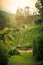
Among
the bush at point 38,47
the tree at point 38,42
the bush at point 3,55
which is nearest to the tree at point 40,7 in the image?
the tree at point 38,42

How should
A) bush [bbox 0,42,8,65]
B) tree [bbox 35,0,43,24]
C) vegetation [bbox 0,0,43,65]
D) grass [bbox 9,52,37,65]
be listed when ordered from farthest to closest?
tree [bbox 35,0,43,24] → vegetation [bbox 0,0,43,65] → grass [bbox 9,52,37,65] → bush [bbox 0,42,8,65]

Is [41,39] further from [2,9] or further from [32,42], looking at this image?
[2,9]

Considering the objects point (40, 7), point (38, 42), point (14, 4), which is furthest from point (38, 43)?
point (14, 4)

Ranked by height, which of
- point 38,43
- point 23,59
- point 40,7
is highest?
point 40,7

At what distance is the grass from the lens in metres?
6.28

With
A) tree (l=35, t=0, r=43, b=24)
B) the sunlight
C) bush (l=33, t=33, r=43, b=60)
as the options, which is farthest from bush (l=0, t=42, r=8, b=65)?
tree (l=35, t=0, r=43, b=24)

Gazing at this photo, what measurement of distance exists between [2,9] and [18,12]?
0.43m

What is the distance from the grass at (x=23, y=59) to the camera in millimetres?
6282

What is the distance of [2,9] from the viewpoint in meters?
6.58

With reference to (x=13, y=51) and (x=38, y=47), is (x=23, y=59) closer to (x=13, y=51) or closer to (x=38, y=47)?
(x=13, y=51)

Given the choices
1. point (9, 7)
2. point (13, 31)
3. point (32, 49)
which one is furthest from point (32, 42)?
point (9, 7)

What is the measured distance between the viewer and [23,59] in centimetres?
639

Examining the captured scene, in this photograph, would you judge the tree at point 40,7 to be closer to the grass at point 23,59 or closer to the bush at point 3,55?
the grass at point 23,59

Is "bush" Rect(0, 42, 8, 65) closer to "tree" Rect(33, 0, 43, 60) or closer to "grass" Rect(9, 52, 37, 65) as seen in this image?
"grass" Rect(9, 52, 37, 65)
